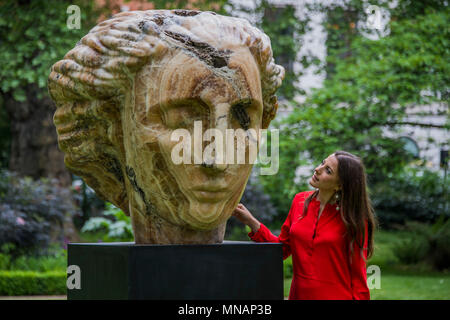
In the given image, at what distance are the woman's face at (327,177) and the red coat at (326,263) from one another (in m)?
0.15

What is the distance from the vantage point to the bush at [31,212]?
10.3 m

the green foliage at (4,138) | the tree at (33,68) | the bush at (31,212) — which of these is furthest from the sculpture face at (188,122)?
the green foliage at (4,138)

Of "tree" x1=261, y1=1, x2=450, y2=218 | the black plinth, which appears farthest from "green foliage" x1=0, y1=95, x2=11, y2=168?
the black plinth

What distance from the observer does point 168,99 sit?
3496 mm

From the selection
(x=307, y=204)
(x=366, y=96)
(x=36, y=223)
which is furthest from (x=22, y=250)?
(x=307, y=204)

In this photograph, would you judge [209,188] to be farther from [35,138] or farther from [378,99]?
[35,138]

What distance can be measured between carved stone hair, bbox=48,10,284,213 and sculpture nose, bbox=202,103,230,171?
25 cm

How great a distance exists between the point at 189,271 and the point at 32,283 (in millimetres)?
6079

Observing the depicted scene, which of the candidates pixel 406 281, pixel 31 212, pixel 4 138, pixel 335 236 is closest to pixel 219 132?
pixel 335 236

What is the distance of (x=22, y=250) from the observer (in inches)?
417

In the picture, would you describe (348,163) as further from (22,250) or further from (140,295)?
(22,250)

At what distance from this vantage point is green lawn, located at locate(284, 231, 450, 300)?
892 centimetres

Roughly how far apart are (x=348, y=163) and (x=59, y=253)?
7715 millimetres

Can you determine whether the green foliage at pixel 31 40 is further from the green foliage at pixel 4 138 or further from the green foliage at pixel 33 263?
the green foliage at pixel 4 138
